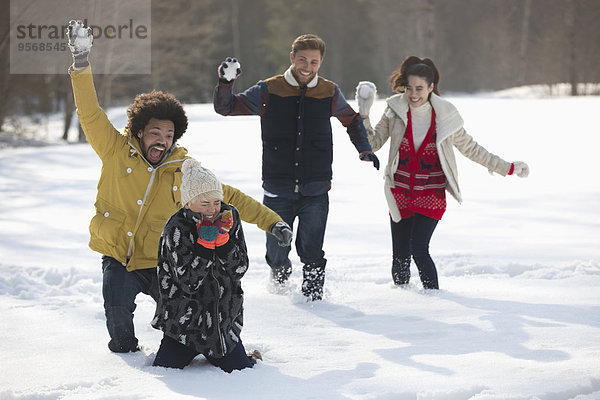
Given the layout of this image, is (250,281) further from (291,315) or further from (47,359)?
(47,359)

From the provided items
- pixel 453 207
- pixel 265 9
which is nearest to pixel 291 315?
pixel 453 207

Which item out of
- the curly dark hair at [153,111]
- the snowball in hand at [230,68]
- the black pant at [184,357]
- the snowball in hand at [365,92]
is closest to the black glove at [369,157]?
the snowball in hand at [365,92]

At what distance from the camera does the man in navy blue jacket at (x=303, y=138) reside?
463 centimetres

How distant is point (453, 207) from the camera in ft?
29.4

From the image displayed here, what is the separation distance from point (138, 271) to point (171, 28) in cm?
2243

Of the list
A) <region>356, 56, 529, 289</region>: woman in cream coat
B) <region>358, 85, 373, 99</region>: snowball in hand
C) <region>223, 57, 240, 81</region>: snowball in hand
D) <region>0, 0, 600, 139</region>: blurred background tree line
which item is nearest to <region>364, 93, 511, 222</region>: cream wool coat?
<region>356, 56, 529, 289</region>: woman in cream coat

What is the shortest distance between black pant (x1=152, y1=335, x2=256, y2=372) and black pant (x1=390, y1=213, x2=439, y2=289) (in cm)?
179

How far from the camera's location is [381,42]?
4131 centimetres

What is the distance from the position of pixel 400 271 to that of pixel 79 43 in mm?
2543

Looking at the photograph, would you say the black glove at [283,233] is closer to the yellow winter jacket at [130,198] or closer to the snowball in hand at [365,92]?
the yellow winter jacket at [130,198]

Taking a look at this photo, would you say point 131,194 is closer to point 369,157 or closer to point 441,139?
point 369,157

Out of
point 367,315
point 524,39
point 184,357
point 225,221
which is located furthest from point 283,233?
point 524,39

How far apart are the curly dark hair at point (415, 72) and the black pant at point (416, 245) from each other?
862 millimetres

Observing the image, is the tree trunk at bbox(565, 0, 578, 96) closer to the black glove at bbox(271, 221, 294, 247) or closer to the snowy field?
the snowy field
